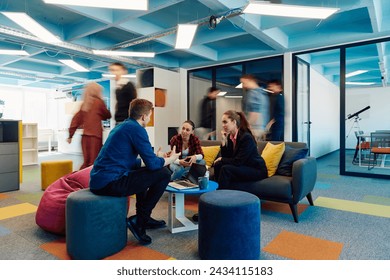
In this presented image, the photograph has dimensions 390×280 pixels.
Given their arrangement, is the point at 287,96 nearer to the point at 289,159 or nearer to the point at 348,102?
the point at 289,159

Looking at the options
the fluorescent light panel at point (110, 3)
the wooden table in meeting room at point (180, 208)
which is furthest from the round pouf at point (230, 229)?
the fluorescent light panel at point (110, 3)

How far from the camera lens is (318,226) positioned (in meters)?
2.78

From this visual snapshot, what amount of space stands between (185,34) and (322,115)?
582cm

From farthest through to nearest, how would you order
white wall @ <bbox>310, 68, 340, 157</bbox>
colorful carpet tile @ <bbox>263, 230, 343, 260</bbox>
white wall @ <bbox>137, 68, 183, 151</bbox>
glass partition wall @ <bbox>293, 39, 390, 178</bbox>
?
white wall @ <bbox>310, 68, 340, 157</bbox> < white wall @ <bbox>137, 68, 183, 151</bbox> < glass partition wall @ <bbox>293, 39, 390, 178</bbox> < colorful carpet tile @ <bbox>263, 230, 343, 260</bbox>

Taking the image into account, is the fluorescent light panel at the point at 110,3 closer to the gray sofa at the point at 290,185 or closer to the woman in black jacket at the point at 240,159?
the woman in black jacket at the point at 240,159

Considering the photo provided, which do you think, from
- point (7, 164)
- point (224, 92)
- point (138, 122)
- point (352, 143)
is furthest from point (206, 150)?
point (352, 143)

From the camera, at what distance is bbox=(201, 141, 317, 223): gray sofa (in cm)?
292

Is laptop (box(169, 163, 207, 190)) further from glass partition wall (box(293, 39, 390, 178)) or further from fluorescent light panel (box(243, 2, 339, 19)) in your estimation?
glass partition wall (box(293, 39, 390, 178))

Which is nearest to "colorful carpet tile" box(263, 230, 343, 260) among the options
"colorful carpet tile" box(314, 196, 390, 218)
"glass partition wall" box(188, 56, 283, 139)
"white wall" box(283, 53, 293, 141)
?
"colorful carpet tile" box(314, 196, 390, 218)

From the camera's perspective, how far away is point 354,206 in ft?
11.3

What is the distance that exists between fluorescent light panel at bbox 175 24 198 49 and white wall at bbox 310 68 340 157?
13.6 ft

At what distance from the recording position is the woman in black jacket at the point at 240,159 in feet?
10.3

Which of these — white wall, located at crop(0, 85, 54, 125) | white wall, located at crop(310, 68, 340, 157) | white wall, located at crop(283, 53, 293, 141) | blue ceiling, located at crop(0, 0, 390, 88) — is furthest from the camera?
white wall, located at crop(0, 85, 54, 125)

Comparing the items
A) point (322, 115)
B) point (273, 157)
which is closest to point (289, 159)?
point (273, 157)
